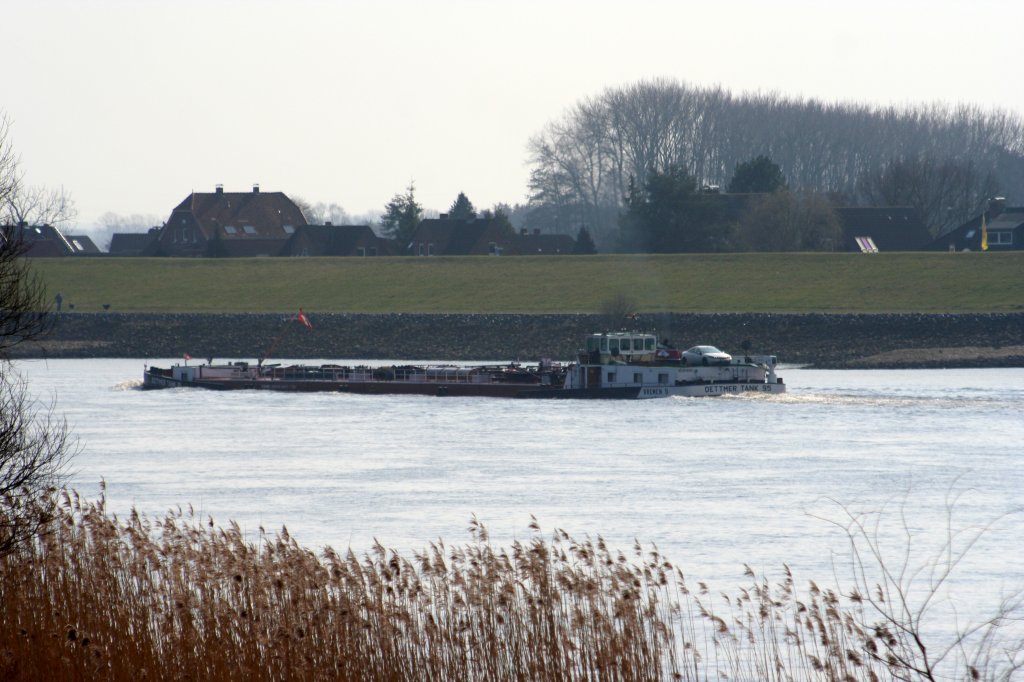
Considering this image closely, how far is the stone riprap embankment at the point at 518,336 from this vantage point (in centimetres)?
7494

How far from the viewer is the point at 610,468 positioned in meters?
35.4

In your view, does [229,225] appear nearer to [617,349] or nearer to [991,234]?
[991,234]

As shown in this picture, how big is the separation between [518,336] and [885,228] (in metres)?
43.5

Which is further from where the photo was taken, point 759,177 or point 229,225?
point 229,225

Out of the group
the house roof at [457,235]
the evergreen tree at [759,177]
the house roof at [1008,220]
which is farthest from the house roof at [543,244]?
the house roof at [1008,220]

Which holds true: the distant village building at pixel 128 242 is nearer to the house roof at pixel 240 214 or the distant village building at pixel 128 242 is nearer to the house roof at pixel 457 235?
the house roof at pixel 240 214

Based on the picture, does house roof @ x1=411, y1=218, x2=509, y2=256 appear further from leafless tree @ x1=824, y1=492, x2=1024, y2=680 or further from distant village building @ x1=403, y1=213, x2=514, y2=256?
leafless tree @ x1=824, y1=492, x2=1024, y2=680

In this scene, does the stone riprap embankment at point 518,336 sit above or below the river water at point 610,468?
above

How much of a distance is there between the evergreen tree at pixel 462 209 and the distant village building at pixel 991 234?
46.3 metres

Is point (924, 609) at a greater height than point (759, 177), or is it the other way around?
point (759, 177)

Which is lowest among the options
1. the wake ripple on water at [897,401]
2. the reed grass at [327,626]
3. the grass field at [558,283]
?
the reed grass at [327,626]

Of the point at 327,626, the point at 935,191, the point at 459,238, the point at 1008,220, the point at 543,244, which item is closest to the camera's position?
the point at 327,626

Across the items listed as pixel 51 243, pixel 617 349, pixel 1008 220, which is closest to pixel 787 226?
pixel 1008 220

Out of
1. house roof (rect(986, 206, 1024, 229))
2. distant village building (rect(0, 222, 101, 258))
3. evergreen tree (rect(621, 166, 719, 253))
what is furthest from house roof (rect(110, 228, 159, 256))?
house roof (rect(986, 206, 1024, 229))
